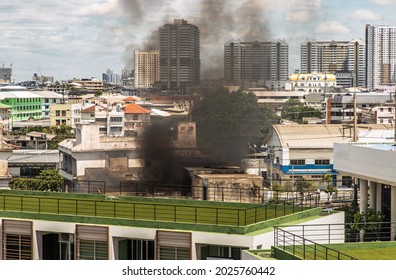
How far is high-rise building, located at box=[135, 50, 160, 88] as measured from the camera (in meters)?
20.9

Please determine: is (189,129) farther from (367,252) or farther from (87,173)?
(367,252)

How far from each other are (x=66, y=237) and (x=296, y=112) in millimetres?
22871

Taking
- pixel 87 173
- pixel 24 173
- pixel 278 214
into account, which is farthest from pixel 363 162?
pixel 24 173

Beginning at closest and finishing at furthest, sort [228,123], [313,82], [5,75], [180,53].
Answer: [180,53] → [228,123] → [313,82] → [5,75]

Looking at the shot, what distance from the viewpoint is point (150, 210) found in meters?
5.03

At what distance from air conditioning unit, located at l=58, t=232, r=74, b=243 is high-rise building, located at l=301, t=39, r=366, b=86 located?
3647cm

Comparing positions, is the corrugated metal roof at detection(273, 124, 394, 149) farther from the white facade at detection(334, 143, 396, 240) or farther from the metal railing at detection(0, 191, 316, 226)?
the metal railing at detection(0, 191, 316, 226)

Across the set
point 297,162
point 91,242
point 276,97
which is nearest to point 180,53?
point 297,162

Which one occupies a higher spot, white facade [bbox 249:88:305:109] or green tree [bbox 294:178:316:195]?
white facade [bbox 249:88:305:109]

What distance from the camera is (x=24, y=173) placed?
56.5ft

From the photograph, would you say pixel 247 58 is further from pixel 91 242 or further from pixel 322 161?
pixel 91 242

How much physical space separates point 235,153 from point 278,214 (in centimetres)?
1175

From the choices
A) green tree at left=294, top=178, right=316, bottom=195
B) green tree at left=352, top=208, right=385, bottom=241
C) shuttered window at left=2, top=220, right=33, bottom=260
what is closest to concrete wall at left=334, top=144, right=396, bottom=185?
green tree at left=352, top=208, right=385, bottom=241

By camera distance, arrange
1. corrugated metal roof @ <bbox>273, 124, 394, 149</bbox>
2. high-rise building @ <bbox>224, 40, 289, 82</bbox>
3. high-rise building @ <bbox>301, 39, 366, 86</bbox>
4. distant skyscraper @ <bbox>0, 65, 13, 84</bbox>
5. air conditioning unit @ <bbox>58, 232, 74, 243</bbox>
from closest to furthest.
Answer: air conditioning unit @ <bbox>58, 232, 74, 243</bbox>, corrugated metal roof @ <bbox>273, 124, 394, 149</bbox>, high-rise building @ <bbox>224, 40, 289, 82</bbox>, high-rise building @ <bbox>301, 39, 366, 86</bbox>, distant skyscraper @ <bbox>0, 65, 13, 84</bbox>
